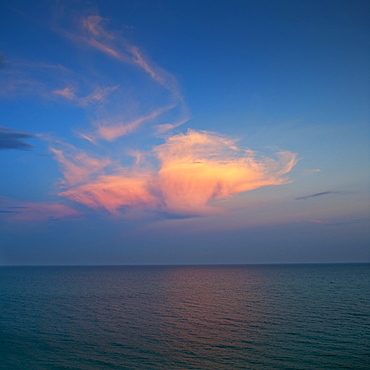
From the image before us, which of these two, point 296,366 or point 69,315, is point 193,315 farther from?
point 296,366

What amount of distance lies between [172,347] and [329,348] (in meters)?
15.4

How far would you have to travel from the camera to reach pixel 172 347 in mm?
31703

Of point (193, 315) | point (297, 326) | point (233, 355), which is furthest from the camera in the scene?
point (193, 315)

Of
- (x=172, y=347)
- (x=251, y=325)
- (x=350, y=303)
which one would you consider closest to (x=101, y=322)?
(x=172, y=347)

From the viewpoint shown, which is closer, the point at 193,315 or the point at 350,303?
the point at 193,315

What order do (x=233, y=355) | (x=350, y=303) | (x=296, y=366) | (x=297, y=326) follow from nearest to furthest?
(x=296, y=366) < (x=233, y=355) < (x=297, y=326) < (x=350, y=303)

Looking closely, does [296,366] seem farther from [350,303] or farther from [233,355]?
[350,303]

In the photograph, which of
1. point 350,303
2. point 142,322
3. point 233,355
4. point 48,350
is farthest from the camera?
point 350,303

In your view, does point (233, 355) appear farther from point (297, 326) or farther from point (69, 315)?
point (69, 315)

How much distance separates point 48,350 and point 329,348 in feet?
90.9

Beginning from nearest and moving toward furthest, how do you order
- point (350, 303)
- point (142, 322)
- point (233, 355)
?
point (233, 355), point (142, 322), point (350, 303)

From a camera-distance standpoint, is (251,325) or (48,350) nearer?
(48,350)

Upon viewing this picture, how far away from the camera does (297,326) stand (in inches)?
1558

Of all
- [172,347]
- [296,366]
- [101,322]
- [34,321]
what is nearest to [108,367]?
[172,347]
